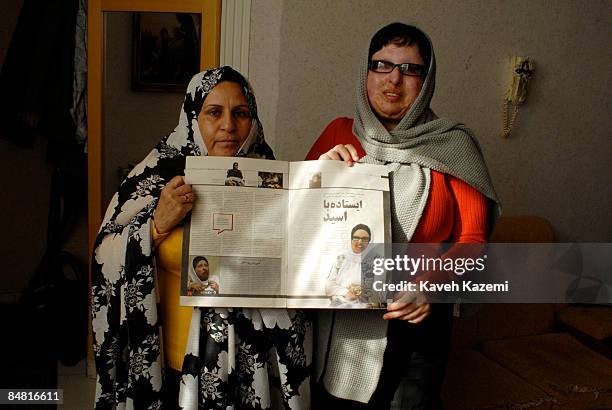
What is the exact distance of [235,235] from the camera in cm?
105

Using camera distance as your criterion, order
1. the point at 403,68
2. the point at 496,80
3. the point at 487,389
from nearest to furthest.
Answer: the point at 403,68, the point at 487,389, the point at 496,80

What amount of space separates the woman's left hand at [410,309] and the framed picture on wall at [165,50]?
4.15ft

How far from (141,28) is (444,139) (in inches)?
50.9

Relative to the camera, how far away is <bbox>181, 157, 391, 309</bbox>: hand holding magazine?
1.05m

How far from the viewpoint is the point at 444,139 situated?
1185 mm

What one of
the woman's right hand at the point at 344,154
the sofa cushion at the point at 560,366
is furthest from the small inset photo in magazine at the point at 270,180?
the sofa cushion at the point at 560,366

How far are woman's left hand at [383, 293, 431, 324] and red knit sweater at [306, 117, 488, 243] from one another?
124 millimetres

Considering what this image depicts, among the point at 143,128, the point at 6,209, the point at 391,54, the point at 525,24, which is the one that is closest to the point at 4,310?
the point at 6,209

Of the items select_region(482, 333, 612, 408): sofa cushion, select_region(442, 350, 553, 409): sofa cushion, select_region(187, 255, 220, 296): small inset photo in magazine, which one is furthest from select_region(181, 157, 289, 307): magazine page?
select_region(482, 333, 612, 408): sofa cushion

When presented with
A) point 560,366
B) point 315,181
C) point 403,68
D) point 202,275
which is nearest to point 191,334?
point 202,275

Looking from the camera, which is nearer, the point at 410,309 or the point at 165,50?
the point at 410,309

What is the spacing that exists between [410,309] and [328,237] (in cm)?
22

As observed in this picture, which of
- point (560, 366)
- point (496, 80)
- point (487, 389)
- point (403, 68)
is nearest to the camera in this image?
point (403, 68)

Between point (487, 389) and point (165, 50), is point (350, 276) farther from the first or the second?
point (165, 50)
